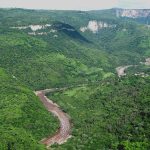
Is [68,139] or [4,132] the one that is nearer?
[4,132]

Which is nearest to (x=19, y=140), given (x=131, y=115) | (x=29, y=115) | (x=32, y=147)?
(x=32, y=147)

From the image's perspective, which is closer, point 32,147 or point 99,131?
point 32,147

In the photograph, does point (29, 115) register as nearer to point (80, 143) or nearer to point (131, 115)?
point (80, 143)

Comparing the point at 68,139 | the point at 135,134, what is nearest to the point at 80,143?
the point at 68,139

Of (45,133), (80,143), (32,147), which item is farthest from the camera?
(45,133)

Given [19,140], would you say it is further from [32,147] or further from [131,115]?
[131,115]

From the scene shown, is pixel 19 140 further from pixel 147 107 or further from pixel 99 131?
A: pixel 147 107

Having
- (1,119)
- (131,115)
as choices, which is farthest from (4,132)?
(131,115)

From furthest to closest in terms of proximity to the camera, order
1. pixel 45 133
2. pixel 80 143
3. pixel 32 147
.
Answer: pixel 45 133, pixel 80 143, pixel 32 147
